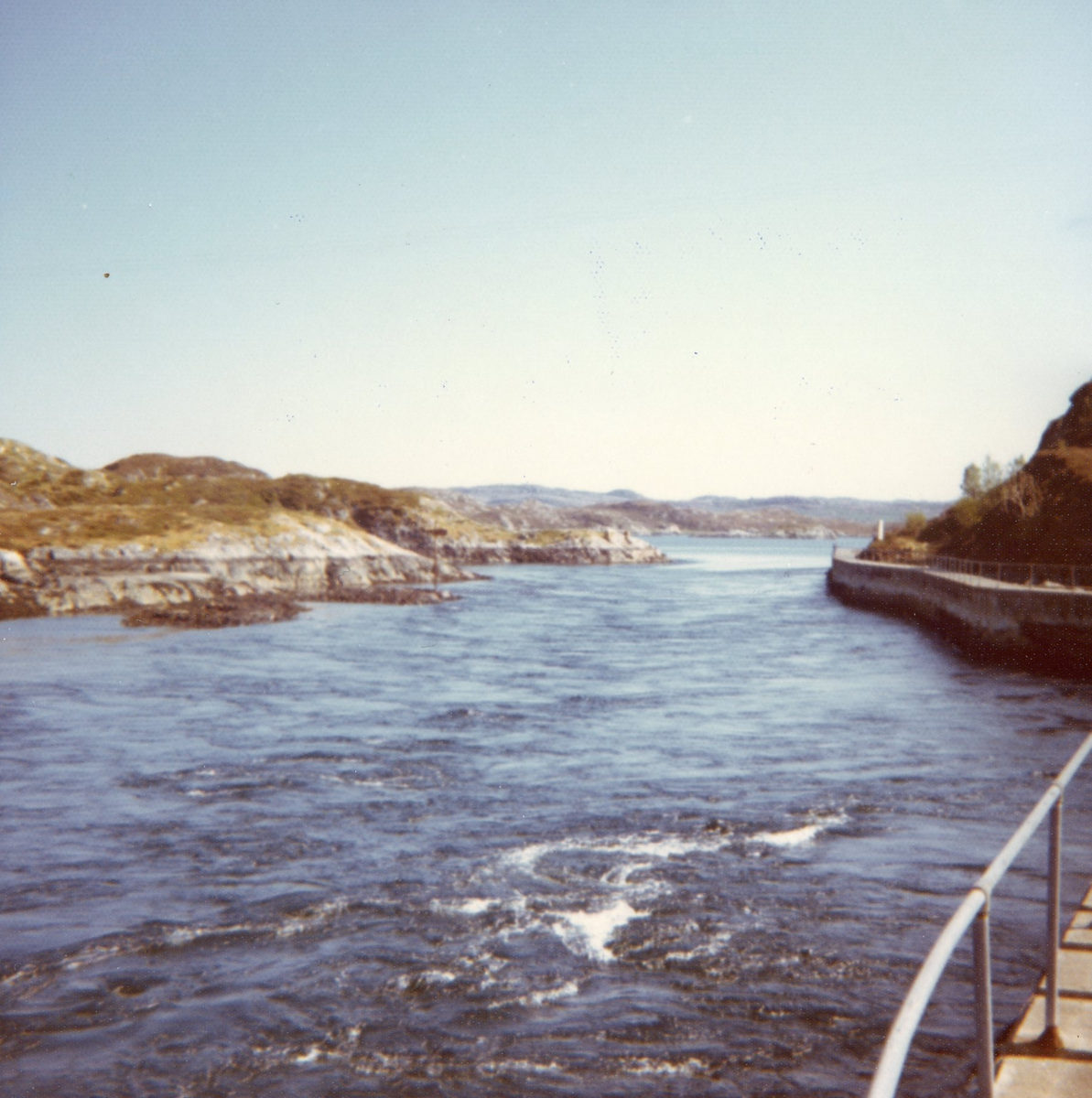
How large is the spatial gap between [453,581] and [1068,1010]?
76388mm

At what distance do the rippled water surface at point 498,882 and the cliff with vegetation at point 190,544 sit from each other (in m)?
23.5

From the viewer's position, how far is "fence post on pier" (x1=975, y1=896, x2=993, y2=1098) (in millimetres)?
3311

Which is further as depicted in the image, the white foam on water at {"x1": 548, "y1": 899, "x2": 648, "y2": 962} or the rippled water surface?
the white foam on water at {"x1": 548, "y1": 899, "x2": 648, "y2": 962}

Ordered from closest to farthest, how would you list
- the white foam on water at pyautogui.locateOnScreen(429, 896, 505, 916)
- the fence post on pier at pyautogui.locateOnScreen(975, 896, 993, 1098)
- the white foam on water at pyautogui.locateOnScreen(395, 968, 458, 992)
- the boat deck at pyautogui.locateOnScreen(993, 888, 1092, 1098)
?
the fence post on pier at pyautogui.locateOnScreen(975, 896, 993, 1098) → the boat deck at pyautogui.locateOnScreen(993, 888, 1092, 1098) → the white foam on water at pyautogui.locateOnScreen(395, 968, 458, 992) → the white foam on water at pyautogui.locateOnScreen(429, 896, 505, 916)

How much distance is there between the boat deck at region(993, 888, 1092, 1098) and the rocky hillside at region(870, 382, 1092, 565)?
42.5 m

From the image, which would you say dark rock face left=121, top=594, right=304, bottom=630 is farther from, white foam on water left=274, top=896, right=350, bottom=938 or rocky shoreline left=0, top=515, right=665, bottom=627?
white foam on water left=274, top=896, right=350, bottom=938

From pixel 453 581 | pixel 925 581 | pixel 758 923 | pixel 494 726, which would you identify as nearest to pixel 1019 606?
pixel 925 581

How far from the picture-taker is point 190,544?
55.4 m

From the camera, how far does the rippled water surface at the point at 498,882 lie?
7.78 metres

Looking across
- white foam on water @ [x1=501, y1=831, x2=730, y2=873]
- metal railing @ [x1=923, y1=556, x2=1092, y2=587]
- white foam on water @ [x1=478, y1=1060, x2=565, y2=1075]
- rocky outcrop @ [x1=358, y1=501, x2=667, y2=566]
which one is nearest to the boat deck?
white foam on water @ [x1=478, y1=1060, x2=565, y2=1075]

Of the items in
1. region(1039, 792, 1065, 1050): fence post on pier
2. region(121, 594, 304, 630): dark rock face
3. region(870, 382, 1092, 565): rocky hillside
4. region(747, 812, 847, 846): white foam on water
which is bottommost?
region(121, 594, 304, 630): dark rock face

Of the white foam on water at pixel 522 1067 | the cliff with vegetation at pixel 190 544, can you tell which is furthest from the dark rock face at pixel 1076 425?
the white foam on water at pixel 522 1067

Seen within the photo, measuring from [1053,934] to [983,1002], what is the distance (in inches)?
62.1

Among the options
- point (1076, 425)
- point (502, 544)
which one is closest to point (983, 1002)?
point (1076, 425)
